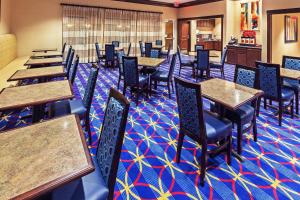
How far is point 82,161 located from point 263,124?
10.6 ft

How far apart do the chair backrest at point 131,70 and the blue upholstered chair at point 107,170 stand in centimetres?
272

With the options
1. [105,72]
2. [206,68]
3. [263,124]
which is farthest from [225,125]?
[105,72]

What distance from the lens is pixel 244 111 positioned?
2586 millimetres

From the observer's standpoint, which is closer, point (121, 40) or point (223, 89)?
point (223, 89)

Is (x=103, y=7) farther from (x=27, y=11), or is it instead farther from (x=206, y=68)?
(x=206, y=68)

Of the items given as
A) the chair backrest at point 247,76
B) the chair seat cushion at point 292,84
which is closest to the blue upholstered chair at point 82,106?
the chair backrest at point 247,76

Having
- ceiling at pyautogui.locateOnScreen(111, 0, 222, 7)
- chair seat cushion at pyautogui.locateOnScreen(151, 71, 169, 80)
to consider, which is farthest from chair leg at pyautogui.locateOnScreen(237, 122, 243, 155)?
ceiling at pyautogui.locateOnScreen(111, 0, 222, 7)

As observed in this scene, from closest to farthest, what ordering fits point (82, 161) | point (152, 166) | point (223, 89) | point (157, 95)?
point (82, 161)
point (152, 166)
point (223, 89)
point (157, 95)

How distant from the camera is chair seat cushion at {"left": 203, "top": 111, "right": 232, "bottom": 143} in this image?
2.16 meters

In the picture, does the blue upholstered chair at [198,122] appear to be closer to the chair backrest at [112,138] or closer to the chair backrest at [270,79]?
the chair backrest at [112,138]

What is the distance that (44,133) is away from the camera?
145 centimetres

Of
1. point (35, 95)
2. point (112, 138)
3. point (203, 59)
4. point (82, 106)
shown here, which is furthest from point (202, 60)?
point (112, 138)

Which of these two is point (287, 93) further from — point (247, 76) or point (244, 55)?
point (244, 55)

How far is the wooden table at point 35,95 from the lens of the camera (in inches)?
79.1
